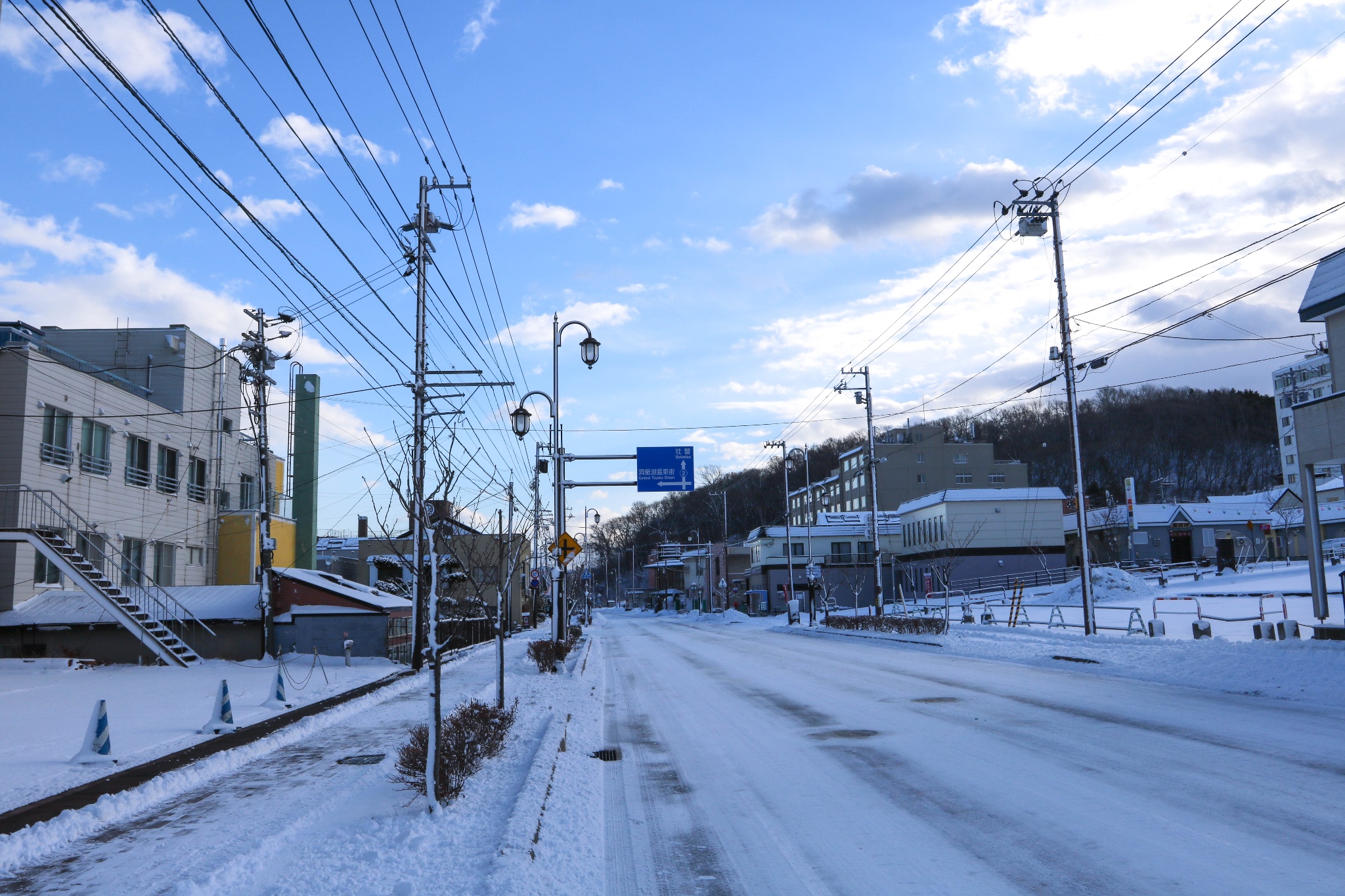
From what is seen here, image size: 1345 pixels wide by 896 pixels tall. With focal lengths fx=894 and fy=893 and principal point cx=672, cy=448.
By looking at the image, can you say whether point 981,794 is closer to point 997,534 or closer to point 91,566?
point 91,566

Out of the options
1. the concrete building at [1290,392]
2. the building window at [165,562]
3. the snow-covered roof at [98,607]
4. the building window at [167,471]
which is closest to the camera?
the snow-covered roof at [98,607]

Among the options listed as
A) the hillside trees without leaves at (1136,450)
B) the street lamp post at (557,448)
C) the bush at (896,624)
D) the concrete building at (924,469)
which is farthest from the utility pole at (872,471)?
the hillside trees without leaves at (1136,450)

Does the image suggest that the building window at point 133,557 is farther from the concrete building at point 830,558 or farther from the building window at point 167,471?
the concrete building at point 830,558

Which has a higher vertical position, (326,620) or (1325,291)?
(1325,291)

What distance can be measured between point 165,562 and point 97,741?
2348 cm

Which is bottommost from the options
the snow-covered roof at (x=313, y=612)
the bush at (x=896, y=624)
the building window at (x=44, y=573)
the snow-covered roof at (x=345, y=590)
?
the bush at (x=896, y=624)

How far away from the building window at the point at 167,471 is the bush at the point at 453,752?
25.8 meters

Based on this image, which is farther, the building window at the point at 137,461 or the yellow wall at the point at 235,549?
the yellow wall at the point at 235,549

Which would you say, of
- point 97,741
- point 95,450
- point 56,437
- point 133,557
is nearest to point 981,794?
point 97,741

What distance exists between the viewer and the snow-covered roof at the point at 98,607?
24.6 m

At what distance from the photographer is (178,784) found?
9.59m

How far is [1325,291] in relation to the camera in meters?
20.3

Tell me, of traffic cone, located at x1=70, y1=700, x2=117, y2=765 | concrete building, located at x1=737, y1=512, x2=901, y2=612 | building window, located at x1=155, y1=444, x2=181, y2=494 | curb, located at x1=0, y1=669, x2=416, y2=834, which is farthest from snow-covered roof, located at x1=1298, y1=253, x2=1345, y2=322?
concrete building, located at x1=737, y1=512, x2=901, y2=612

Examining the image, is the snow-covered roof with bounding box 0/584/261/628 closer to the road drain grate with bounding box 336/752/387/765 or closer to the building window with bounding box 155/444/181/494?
the building window with bounding box 155/444/181/494
